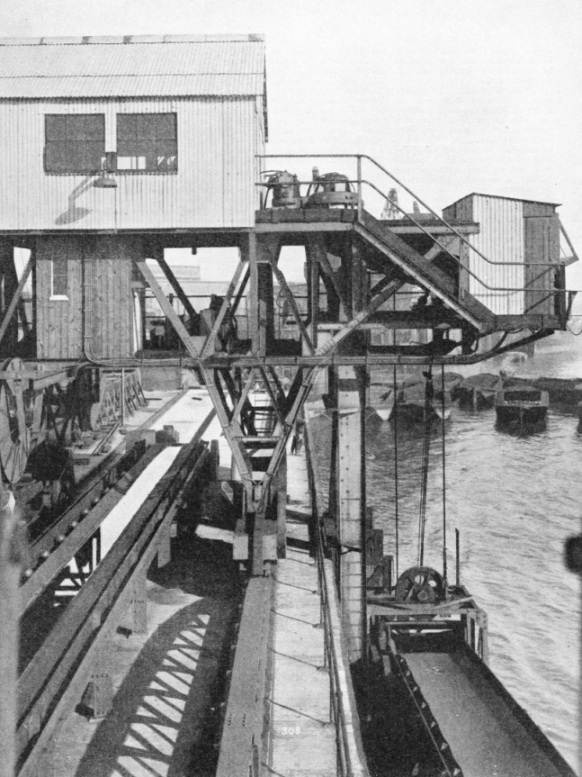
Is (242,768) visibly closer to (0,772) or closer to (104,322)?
(0,772)

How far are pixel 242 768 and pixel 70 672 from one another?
118 inches

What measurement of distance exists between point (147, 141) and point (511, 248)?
837cm

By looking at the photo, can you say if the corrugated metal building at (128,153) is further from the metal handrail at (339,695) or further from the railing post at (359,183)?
the metal handrail at (339,695)

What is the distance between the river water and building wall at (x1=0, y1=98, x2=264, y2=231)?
980cm

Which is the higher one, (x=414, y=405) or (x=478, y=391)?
(x=478, y=391)

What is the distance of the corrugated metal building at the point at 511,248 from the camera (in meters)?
17.9

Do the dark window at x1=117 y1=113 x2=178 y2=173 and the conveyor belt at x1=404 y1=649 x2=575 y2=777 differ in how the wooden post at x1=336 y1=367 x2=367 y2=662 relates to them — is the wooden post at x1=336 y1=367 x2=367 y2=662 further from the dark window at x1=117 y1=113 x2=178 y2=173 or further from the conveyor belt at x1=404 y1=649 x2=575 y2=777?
the dark window at x1=117 y1=113 x2=178 y2=173

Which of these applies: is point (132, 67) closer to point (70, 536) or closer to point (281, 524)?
point (70, 536)

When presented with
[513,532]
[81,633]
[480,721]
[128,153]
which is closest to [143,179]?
[128,153]

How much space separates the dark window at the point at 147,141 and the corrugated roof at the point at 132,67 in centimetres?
50

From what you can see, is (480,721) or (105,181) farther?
(480,721)

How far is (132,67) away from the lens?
17.3 m

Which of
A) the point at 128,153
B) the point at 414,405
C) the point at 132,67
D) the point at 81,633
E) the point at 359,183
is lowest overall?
the point at 414,405

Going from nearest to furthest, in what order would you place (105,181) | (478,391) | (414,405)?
1. (105,181)
2. (414,405)
3. (478,391)
